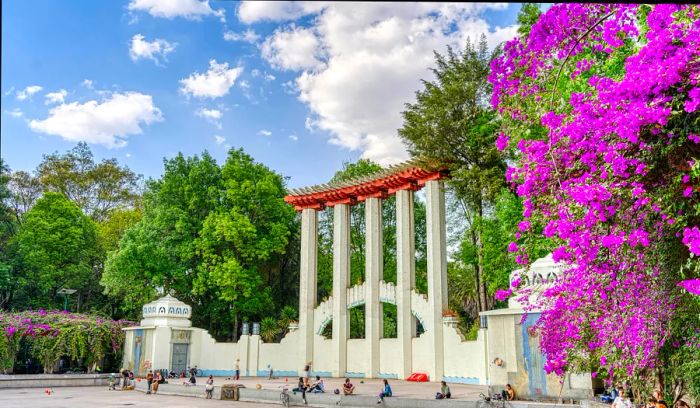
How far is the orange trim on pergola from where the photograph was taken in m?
28.5

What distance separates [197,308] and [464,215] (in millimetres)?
16270

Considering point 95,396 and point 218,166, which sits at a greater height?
point 218,166

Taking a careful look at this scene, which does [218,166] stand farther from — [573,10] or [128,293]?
[573,10]

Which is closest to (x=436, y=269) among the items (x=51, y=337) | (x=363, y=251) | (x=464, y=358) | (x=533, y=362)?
(x=464, y=358)

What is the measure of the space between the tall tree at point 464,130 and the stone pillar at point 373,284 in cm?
378

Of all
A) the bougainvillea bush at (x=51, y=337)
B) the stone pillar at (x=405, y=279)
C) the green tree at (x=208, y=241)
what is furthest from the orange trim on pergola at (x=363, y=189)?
the bougainvillea bush at (x=51, y=337)

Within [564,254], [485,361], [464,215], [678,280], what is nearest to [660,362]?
[678,280]

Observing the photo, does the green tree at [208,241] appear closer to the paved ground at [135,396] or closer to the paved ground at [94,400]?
the paved ground at [135,396]

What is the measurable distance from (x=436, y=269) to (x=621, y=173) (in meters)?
19.9

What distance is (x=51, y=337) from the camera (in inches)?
1150

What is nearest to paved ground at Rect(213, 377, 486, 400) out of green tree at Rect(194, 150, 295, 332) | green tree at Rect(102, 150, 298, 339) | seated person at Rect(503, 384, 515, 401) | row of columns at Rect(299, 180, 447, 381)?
row of columns at Rect(299, 180, 447, 381)

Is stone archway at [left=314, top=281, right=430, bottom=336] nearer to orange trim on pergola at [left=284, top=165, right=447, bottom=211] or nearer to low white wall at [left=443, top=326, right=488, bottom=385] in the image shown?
low white wall at [left=443, top=326, right=488, bottom=385]

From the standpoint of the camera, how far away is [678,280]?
8.83 metres

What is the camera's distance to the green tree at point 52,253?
35.2 meters
